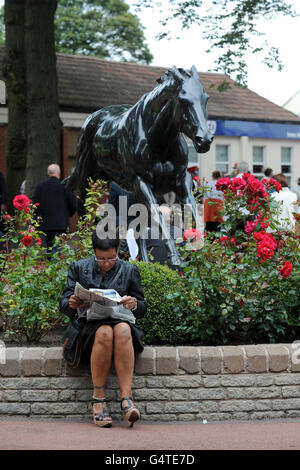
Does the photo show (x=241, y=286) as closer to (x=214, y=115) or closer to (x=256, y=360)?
(x=256, y=360)

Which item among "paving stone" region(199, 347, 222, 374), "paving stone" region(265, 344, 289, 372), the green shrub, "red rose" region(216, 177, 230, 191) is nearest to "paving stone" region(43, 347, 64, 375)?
the green shrub

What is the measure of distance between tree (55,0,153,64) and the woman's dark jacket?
129 feet

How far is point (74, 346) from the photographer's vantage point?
549 cm

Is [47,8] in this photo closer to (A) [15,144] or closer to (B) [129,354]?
(A) [15,144]

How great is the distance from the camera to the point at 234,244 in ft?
20.8

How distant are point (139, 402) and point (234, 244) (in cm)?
159

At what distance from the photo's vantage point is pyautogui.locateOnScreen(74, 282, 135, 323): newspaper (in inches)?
207

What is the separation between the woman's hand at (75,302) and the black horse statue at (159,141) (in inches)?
71.1

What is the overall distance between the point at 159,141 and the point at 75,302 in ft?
7.80

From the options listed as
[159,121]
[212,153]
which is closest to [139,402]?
[159,121]

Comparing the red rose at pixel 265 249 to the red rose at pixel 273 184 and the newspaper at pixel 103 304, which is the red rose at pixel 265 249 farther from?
the newspaper at pixel 103 304

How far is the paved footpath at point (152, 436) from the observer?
15.2 ft

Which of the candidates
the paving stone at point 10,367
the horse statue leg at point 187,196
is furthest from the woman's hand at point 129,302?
the horse statue leg at point 187,196

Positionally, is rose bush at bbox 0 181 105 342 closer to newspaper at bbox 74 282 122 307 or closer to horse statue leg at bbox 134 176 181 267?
horse statue leg at bbox 134 176 181 267
